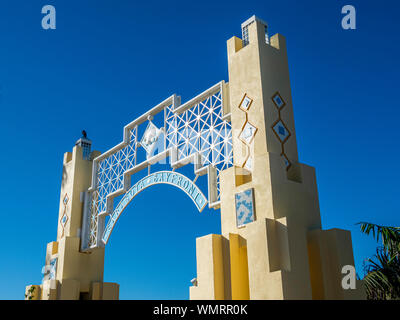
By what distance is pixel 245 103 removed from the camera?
18.5 feet

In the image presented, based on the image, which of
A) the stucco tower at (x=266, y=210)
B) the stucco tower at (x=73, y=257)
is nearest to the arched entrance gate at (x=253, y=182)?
the stucco tower at (x=266, y=210)

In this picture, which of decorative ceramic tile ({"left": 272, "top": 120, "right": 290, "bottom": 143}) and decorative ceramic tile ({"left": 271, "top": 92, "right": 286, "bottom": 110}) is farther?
decorative ceramic tile ({"left": 271, "top": 92, "right": 286, "bottom": 110})

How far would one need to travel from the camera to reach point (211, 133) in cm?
654

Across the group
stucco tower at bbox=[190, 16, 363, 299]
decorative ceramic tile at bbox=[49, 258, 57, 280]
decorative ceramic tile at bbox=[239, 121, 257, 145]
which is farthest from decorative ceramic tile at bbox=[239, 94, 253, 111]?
decorative ceramic tile at bbox=[49, 258, 57, 280]

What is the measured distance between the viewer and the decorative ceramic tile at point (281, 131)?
5422 millimetres

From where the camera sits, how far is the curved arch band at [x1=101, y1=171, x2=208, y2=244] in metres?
6.46

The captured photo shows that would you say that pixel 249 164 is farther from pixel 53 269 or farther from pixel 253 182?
Result: pixel 53 269

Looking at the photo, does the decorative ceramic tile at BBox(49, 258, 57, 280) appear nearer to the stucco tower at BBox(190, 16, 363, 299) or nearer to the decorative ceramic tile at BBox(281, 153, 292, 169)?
the stucco tower at BBox(190, 16, 363, 299)

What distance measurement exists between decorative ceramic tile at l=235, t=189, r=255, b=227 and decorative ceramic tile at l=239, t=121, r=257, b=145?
2.21ft

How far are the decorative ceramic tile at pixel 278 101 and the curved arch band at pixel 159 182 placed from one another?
1631mm

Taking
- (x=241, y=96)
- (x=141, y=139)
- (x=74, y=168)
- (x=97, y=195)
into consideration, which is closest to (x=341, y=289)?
(x=241, y=96)

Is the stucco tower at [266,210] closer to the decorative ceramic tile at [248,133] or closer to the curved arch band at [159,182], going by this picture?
the decorative ceramic tile at [248,133]

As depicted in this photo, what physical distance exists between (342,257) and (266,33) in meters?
2.94
